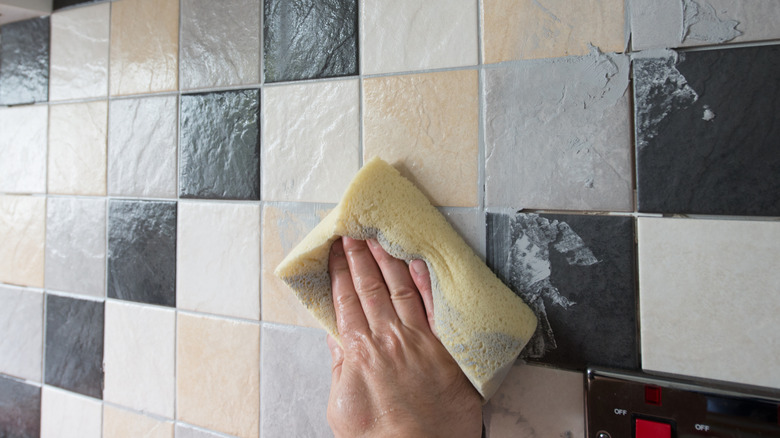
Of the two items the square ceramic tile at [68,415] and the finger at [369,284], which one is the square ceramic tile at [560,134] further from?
the square ceramic tile at [68,415]

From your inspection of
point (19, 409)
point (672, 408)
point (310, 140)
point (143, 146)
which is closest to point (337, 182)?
point (310, 140)

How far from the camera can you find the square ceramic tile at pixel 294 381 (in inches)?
27.3

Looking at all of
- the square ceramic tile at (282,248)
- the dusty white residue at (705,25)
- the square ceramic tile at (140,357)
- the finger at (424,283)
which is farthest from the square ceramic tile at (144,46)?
the dusty white residue at (705,25)

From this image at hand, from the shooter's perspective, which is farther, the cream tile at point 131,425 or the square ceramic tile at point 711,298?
the cream tile at point 131,425

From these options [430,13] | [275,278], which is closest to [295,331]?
[275,278]

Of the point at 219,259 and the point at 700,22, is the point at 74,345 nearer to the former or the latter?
the point at 219,259

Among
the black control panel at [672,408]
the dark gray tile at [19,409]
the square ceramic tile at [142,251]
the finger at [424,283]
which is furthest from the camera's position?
the dark gray tile at [19,409]

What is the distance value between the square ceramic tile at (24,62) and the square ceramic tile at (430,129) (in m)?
0.80

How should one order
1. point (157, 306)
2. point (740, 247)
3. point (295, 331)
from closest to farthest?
point (740, 247), point (295, 331), point (157, 306)

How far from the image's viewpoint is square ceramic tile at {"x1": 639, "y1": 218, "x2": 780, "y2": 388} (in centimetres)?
49

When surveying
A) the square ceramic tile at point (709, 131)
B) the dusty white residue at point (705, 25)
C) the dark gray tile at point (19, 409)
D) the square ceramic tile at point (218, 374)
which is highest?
the dusty white residue at point (705, 25)

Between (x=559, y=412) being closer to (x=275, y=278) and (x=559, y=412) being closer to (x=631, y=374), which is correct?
(x=631, y=374)

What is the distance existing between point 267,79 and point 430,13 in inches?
11.7

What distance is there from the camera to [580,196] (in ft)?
1.82
